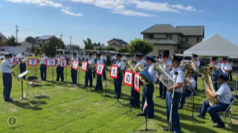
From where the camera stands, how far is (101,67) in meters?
9.61

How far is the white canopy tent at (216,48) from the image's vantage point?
1188cm

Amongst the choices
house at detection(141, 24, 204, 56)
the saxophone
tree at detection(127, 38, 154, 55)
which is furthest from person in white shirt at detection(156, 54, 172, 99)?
house at detection(141, 24, 204, 56)

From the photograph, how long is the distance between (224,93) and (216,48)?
7189 millimetres

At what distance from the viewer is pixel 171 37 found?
4331 cm

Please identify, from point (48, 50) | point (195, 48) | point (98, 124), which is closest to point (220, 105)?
point (98, 124)

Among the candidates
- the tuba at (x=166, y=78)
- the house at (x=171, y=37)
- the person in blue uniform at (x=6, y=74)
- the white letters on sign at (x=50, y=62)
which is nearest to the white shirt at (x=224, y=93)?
the tuba at (x=166, y=78)

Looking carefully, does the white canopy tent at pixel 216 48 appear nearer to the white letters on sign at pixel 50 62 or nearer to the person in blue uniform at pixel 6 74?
the white letters on sign at pixel 50 62

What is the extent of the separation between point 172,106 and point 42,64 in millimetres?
11985

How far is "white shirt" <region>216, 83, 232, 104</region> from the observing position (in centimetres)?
601

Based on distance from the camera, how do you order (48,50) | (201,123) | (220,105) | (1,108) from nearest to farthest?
(220,105)
(201,123)
(1,108)
(48,50)

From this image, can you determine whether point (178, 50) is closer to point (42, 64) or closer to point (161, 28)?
point (161, 28)

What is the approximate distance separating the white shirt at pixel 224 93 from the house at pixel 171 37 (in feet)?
116

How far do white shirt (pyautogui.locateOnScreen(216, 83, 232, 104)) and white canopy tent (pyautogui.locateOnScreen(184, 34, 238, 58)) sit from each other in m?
6.36

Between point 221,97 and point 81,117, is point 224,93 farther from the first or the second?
point 81,117
